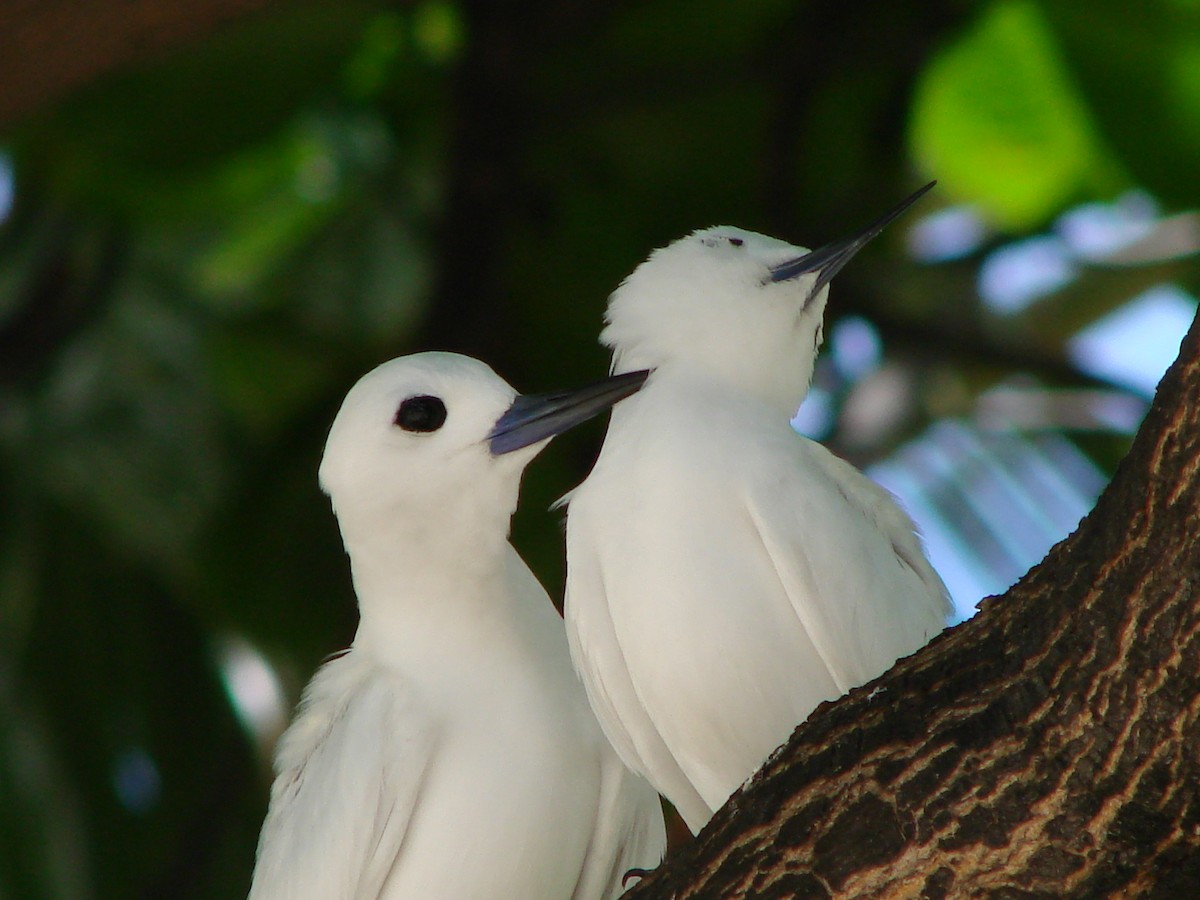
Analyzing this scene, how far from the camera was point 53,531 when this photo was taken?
10.3 m

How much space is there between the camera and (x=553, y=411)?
16.0 feet

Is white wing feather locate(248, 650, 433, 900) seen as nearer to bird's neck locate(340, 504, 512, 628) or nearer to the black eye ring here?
bird's neck locate(340, 504, 512, 628)

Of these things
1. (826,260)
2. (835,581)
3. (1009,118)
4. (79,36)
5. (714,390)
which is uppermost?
(79,36)

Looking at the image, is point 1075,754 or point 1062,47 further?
point 1062,47

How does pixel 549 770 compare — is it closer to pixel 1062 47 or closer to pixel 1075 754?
pixel 1075 754

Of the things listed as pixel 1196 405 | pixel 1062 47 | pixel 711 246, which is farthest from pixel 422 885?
pixel 1062 47

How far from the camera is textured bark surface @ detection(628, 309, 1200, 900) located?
3.19 metres

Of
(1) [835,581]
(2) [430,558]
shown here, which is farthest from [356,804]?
(1) [835,581]

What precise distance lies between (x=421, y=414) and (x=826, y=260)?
1209 mm

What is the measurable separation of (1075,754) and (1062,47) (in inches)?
235

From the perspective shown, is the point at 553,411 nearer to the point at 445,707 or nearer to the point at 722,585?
the point at 722,585

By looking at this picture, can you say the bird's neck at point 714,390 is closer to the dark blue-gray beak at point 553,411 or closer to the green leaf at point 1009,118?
the dark blue-gray beak at point 553,411

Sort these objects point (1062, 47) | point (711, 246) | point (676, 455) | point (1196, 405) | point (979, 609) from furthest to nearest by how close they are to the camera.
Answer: point (1062, 47)
point (711, 246)
point (676, 455)
point (979, 609)
point (1196, 405)

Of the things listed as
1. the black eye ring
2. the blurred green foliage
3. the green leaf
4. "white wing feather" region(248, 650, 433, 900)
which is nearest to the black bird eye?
the black eye ring
